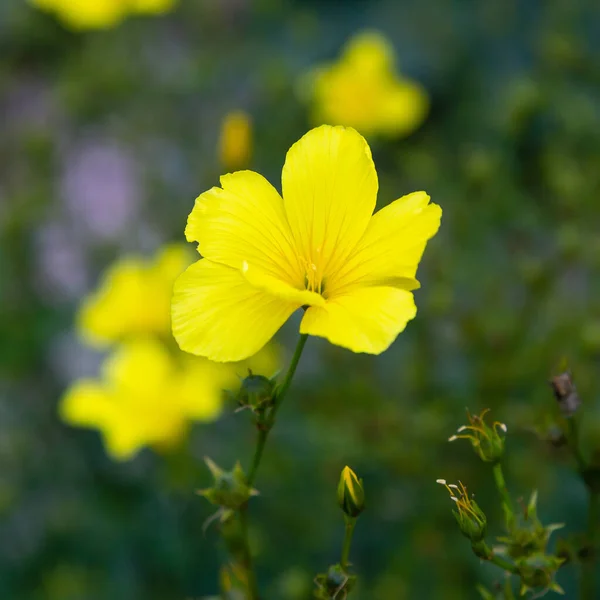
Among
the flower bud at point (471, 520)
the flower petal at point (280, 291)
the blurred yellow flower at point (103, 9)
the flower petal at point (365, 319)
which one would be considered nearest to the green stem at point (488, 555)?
the flower bud at point (471, 520)

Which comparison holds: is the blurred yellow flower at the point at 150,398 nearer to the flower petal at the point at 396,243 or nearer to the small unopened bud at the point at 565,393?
the flower petal at the point at 396,243

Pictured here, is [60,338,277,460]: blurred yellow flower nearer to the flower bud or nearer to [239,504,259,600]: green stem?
[239,504,259,600]: green stem

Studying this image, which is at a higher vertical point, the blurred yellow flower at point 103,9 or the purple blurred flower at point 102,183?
the blurred yellow flower at point 103,9

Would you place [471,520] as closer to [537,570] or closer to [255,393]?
[537,570]

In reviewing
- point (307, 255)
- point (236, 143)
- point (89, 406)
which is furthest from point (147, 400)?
point (307, 255)

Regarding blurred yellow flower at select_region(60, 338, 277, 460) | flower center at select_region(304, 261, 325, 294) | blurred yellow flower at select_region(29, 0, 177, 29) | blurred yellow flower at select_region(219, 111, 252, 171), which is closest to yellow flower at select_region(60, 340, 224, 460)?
blurred yellow flower at select_region(60, 338, 277, 460)

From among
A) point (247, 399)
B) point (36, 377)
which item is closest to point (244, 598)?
point (247, 399)

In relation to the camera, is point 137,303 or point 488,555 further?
point 137,303
